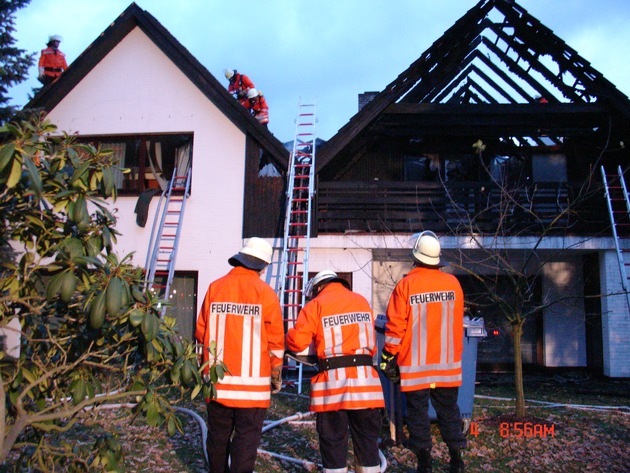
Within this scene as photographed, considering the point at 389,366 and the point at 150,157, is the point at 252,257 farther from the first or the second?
the point at 150,157

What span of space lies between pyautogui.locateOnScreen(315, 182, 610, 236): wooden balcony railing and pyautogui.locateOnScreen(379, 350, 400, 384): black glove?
546 centimetres

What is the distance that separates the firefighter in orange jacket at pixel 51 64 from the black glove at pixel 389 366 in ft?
33.9

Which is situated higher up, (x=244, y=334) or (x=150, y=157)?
(x=150, y=157)

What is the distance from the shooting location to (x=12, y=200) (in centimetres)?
284

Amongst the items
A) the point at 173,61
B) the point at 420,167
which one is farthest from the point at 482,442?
the point at 173,61

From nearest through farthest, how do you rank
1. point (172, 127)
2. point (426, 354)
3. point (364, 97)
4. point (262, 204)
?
point (426, 354) → point (262, 204) → point (172, 127) → point (364, 97)

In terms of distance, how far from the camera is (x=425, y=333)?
192 inches

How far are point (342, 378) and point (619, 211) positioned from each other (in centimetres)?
729

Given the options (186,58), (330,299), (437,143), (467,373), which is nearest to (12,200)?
(330,299)

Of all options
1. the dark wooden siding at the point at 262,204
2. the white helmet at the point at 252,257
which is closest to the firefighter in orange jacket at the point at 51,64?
the dark wooden siding at the point at 262,204

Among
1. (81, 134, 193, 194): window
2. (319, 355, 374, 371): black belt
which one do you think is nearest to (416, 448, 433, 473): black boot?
(319, 355, 374, 371): black belt

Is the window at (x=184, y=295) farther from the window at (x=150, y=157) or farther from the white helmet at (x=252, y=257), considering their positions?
the white helmet at (x=252, y=257)

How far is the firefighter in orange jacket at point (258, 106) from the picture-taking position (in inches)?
481

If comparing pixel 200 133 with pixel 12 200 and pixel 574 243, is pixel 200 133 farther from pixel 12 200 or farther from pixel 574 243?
pixel 12 200
